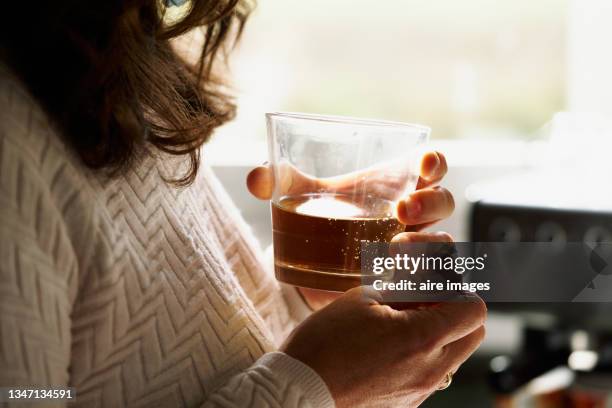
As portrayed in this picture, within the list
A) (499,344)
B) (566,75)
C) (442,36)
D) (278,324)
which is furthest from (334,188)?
(566,75)

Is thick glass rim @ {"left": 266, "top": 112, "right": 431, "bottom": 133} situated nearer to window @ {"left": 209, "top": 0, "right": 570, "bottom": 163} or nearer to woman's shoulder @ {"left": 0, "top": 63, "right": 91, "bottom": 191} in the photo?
woman's shoulder @ {"left": 0, "top": 63, "right": 91, "bottom": 191}

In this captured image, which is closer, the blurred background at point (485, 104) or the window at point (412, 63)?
the blurred background at point (485, 104)

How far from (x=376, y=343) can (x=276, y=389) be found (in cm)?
8

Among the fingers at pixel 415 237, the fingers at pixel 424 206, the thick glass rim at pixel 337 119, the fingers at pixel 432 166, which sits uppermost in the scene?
Answer: the thick glass rim at pixel 337 119

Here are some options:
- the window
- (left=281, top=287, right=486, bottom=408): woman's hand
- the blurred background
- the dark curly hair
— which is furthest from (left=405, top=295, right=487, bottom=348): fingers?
the window

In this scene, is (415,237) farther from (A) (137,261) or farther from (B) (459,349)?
(A) (137,261)

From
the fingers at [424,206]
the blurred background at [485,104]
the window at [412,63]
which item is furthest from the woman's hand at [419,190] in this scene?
the window at [412,63]

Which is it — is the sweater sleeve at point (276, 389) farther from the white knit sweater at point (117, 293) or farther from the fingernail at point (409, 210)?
the fingernail at point (409, 210)

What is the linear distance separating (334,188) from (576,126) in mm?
1420

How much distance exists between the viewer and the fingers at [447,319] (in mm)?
591

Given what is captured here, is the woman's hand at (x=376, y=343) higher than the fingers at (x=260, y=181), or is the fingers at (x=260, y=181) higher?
the fingers at (x=260, y=181)

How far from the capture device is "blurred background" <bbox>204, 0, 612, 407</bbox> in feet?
5.06

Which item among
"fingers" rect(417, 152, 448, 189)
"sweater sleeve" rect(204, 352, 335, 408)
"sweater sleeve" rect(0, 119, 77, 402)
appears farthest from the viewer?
"fingers" rect(417, 152, 448, 189)

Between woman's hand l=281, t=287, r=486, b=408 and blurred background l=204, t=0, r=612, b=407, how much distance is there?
91cm
